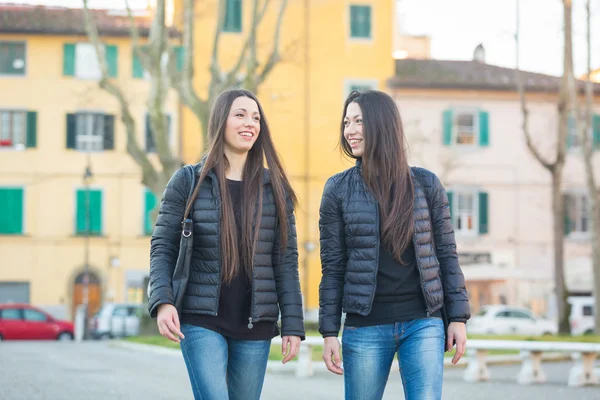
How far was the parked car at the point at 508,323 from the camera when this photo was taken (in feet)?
140

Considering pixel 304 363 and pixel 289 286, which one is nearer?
pixel 289 286

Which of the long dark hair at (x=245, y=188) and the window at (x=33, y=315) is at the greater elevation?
the long dark hair at (x=245, y=188)

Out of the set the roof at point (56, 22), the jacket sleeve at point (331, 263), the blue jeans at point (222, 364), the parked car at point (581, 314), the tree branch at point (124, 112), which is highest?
the roof at point (56, 22)

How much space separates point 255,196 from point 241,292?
47cm

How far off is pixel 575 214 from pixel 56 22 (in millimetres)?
21907

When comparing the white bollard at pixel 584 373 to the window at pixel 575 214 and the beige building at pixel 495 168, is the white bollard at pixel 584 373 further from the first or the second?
the window at pixel 575 214

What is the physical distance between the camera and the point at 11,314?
4103cm

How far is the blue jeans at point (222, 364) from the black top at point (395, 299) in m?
0.48

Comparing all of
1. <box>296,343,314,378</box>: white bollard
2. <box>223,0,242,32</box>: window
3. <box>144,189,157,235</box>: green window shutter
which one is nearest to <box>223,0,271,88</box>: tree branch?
<box>296,343,314,378</box>: white bollard

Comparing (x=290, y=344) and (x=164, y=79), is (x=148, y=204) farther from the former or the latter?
(x=290, y=344)

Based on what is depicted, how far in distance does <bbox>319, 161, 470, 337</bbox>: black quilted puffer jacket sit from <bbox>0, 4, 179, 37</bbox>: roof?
4388cm

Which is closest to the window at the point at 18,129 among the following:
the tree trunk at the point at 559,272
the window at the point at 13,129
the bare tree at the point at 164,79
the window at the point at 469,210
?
the window at the point at 13,129

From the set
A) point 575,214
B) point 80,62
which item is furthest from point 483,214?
point 80,62

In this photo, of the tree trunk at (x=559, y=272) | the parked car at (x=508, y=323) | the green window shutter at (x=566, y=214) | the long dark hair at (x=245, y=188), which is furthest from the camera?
the green window shutter at (x=566, y=214)
